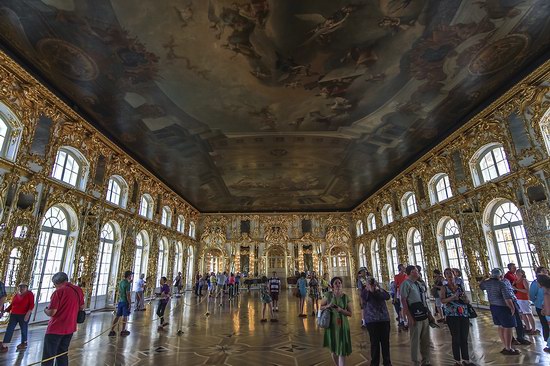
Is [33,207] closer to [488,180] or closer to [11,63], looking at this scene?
[11,63]

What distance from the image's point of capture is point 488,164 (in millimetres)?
10992

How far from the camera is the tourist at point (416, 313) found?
4.51 metres

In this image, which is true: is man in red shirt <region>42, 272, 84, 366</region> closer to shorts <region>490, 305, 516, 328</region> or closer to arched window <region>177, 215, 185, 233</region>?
shorts <region>490, 305, 516, 328</region>

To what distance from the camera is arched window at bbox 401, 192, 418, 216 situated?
16.8 meters

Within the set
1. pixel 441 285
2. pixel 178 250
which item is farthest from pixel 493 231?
pixel 178 250

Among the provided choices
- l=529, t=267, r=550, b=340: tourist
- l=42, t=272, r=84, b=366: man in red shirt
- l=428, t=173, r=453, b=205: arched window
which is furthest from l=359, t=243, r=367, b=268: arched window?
l=42, t=272, r=84, b=366: man in red shirt

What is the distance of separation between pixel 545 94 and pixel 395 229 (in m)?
11.6

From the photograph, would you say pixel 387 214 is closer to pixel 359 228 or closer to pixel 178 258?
pixel 359 228

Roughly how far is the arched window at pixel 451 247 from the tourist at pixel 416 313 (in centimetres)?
931

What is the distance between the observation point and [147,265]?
16.8m

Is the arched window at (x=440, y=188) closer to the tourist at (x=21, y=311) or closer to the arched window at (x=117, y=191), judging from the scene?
the tourist at (x=21, y=311)

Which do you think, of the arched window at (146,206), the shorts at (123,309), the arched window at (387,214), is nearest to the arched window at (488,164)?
the arched window at (387,214)

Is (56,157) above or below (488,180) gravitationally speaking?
above

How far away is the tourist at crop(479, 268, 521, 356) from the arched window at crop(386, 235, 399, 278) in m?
14.5
